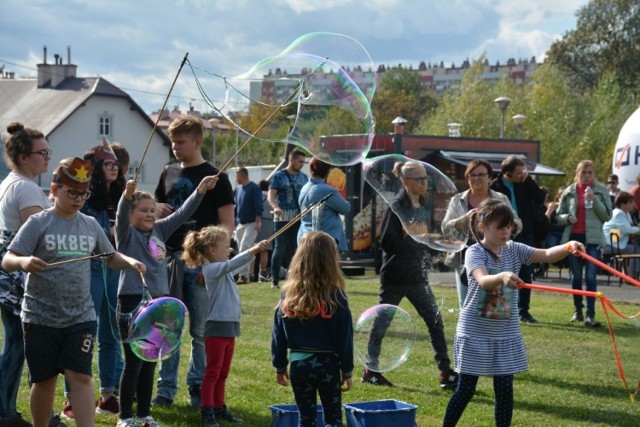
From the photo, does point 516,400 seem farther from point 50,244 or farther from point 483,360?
point 50,244

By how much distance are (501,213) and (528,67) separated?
155m

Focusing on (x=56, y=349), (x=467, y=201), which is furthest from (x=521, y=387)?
(x=56, y=349)

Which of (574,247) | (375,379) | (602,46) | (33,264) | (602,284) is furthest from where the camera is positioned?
(602,46)

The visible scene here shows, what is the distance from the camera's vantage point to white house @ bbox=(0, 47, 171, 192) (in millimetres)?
55844

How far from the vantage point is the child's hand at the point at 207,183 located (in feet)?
21.1

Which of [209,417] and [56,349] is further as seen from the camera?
[209,417]

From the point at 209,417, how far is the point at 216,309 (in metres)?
0.75

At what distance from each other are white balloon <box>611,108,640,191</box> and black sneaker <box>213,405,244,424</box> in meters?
19.8

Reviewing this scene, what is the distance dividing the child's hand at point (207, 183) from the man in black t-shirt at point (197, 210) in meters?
0.50

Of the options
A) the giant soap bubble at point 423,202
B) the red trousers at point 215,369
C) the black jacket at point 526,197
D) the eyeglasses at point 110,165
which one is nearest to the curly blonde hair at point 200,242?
the red trousers at point 215,369

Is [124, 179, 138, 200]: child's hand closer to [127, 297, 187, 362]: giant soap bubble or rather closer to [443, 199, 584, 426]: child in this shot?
[127, 297, 187, 362]: giant soap bubble

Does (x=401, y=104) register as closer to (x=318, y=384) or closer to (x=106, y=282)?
(x=106, y=282)

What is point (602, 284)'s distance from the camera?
1703cm

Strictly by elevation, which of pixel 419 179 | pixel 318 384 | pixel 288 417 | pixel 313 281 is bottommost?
pixel 288 417
